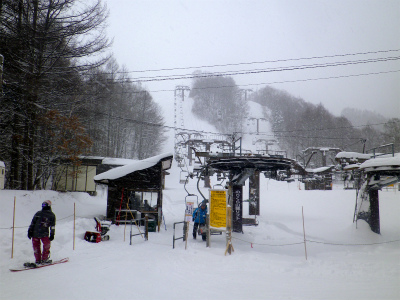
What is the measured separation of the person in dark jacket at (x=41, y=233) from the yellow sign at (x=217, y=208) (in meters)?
5.44

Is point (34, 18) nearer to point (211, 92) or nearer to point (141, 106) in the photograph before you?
point (141, 106)

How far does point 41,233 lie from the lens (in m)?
7.51

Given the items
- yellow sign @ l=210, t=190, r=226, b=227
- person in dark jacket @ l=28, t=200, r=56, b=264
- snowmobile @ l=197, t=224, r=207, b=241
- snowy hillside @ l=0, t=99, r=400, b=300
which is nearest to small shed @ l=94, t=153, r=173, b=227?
snowy hillside @ l=0, t=99, r=400, b=300

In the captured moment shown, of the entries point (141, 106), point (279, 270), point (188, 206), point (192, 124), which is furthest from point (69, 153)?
point (192, 124)

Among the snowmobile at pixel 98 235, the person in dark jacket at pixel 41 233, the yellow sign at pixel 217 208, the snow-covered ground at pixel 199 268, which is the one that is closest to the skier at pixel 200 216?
the snow-covered ground at pixel 199 268

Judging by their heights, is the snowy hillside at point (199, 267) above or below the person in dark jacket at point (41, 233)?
below

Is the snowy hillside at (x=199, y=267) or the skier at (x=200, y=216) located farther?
the skier at (x=200, y=216)

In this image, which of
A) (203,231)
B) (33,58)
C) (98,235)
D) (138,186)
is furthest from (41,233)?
(33,58)

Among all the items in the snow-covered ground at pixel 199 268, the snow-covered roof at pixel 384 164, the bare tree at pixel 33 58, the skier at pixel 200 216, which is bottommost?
the snow-covered ground at pixel 199 268

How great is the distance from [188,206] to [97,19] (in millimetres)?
14328

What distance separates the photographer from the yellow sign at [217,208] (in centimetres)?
998

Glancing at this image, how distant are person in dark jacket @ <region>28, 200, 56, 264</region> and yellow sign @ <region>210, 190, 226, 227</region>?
5.44 meters

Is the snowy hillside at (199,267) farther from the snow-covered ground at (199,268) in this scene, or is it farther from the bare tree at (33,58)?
the bare tree at (33,58)

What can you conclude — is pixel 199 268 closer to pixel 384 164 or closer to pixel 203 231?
pixel 203 231
